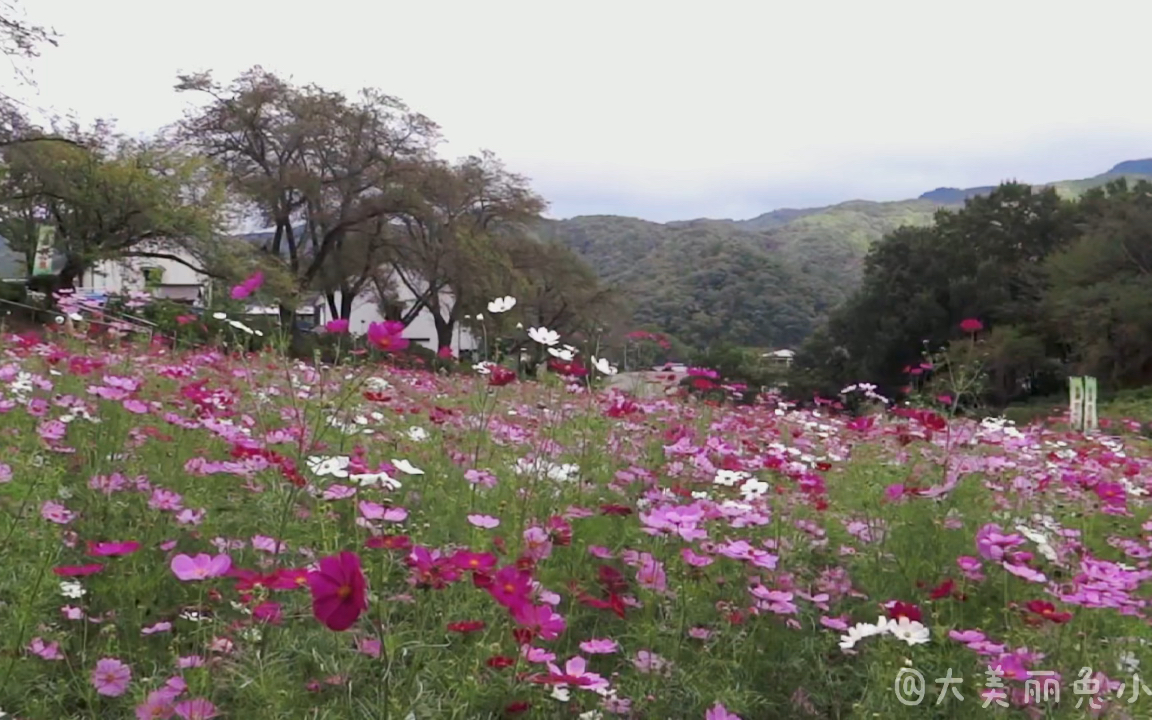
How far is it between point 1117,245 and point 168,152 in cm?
2190

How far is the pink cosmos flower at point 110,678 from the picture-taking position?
4.28 feet

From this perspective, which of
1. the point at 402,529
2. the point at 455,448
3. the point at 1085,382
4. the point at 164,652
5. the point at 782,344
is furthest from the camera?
the point at 782,344

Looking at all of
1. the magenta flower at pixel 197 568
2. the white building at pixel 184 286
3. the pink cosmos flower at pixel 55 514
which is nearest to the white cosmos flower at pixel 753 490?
the magenta flower at pixel 197 568

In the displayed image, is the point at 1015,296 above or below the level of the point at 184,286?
below

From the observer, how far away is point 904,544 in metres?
2.19

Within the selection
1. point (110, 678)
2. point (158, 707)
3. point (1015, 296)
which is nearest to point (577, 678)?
point (158, 707)

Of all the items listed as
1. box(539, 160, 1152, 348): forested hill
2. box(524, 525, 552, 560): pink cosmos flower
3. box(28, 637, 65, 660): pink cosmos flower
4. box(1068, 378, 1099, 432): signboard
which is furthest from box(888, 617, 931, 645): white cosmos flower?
box(539, 160, 1152, 348): forested hill

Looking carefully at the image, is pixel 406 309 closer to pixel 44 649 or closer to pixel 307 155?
pixel 307 155

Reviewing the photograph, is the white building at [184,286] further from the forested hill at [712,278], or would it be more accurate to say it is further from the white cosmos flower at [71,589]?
the forested hill at [712,278]

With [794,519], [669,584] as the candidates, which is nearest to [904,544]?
[794,519]

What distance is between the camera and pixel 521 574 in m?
1.26

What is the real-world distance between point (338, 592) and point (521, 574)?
15.7 inches

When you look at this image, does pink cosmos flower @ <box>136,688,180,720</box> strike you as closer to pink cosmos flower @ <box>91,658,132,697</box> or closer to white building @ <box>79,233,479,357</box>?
pink cosmos flower @ <box>91,658,132,697</box>

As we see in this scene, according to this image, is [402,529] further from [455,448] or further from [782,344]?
[782,344]
